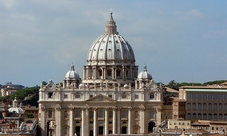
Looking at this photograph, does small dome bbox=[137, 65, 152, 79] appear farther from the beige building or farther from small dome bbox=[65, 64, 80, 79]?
the beige building

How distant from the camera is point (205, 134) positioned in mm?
117938

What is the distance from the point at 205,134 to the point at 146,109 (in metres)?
42.8

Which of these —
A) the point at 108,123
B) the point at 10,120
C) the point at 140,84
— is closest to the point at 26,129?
the point at 10,120

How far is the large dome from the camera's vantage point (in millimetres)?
181250

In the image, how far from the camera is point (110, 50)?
18200 cm

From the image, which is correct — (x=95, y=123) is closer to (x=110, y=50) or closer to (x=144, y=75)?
(x=144, y=75)

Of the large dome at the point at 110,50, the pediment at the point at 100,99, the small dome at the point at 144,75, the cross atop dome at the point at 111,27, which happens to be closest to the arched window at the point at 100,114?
the pediment at the point at 100,99

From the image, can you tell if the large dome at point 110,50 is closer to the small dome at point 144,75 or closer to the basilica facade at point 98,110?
the small dome at point 144,75

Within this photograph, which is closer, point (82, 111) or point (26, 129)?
point (26, 129)

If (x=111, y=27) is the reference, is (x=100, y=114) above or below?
below

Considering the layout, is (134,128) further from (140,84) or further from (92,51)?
(92,51)

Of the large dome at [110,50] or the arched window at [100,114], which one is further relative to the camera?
the large dome at [110,50]

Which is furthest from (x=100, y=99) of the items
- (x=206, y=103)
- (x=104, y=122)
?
(x=206, y=103)

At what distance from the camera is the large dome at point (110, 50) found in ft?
595
